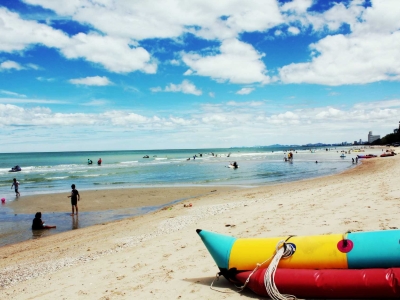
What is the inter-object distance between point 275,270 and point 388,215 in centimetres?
496

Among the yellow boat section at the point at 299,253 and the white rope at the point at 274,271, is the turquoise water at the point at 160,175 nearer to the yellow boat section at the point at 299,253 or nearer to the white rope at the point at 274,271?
the yellow boat section at the point at 299,253

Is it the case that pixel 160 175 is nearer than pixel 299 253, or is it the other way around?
pixel 299 253

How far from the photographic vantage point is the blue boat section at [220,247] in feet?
16.9

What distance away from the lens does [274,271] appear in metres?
4.65

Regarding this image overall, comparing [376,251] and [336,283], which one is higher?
[376,251]

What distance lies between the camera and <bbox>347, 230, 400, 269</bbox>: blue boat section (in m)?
4.26

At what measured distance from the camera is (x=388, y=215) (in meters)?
8.07

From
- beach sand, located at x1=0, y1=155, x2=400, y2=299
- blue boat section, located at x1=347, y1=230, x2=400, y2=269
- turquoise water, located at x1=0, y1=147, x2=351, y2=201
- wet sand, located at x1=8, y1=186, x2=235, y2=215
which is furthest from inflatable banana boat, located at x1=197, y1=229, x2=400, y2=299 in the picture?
turquoise water, located at x1=0, y1=147, x2=351, y2=201

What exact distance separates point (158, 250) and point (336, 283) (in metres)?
4.59

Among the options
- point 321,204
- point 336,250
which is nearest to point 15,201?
point 321,204

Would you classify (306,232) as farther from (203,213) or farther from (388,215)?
(203,213)

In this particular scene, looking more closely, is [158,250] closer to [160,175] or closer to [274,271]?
[274,271]

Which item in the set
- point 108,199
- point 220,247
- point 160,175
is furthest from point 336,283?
point 160,175

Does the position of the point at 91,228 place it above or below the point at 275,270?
below
